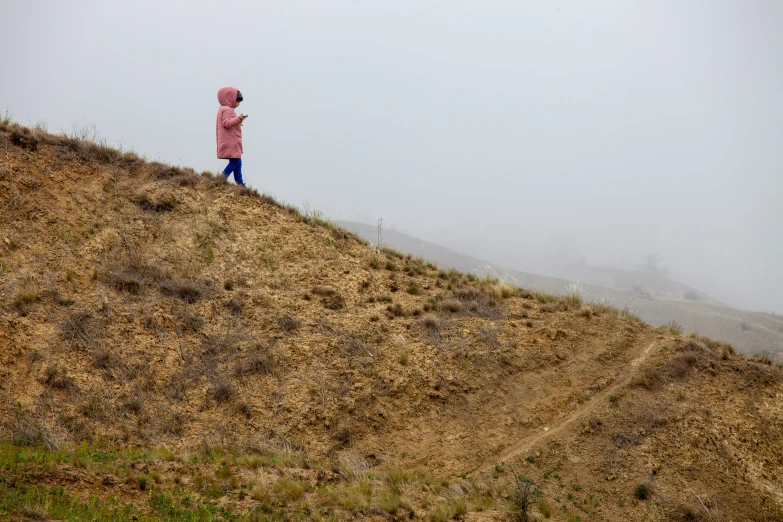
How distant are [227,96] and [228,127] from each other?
73cm

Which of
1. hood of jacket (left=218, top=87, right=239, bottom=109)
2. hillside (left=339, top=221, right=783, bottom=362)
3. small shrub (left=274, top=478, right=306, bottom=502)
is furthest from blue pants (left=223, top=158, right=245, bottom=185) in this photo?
hillside (left=339, top=221, right=783, bottom=362)

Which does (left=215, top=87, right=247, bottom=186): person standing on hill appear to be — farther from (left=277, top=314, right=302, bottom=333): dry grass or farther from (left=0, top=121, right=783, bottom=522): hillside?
(left=277, top=314, right=302, bottom=333): dry grass

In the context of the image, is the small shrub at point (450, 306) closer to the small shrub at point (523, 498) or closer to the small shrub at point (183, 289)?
the small shrub at point (523, 498)

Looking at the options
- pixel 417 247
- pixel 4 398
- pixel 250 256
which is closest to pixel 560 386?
pixel 250 256

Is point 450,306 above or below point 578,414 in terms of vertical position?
above

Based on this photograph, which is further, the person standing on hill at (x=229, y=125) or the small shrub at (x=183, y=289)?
the person standing on hill at (x=229, y=125)

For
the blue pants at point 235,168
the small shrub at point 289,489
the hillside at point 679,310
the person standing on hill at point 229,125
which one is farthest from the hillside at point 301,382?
the hillside at point 679,310

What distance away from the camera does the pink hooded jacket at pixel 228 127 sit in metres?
12.0

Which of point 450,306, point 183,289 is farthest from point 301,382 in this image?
point 450,306

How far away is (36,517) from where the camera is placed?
5.82m

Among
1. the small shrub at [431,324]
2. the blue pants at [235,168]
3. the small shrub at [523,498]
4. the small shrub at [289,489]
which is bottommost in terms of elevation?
the small shrub at [289,489]

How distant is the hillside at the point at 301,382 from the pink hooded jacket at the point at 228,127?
3.13ft

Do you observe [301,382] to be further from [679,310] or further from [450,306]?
[679,310]

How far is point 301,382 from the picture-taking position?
9375 mm
